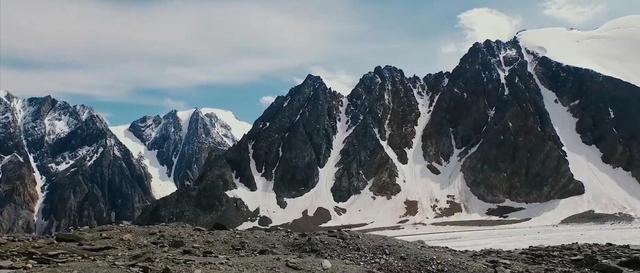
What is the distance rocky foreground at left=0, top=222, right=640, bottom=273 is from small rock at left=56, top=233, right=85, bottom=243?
5cm

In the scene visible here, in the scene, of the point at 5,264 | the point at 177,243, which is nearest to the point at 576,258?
the point at 177,243

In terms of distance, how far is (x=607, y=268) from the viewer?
29578mm

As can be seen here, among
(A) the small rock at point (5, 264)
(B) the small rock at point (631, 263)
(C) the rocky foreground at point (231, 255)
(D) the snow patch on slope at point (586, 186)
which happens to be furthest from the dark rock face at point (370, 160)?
(A) the small rock at point (5, 264)

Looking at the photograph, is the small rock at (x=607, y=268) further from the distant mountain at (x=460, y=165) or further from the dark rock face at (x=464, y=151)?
the dark rock face at (x=464, y=151)

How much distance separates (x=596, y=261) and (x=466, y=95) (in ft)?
571

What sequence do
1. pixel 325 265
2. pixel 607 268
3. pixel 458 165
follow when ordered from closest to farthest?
pixel 325 265, pixel 607 268, pixel 458 165

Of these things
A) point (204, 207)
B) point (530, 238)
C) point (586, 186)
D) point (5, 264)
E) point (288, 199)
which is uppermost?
point (288, 199)

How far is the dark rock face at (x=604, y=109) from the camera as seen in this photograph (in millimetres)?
168125

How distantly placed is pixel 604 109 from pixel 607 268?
570ft

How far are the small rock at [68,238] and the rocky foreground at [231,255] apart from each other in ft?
0.16

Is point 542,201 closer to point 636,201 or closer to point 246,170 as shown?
point 636,201

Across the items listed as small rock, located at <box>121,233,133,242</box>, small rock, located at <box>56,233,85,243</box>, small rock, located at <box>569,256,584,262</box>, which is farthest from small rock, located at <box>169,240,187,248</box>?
small rock, located at <box>569,256,584,262</box>

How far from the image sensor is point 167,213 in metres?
164

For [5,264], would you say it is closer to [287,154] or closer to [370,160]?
[370,160]
